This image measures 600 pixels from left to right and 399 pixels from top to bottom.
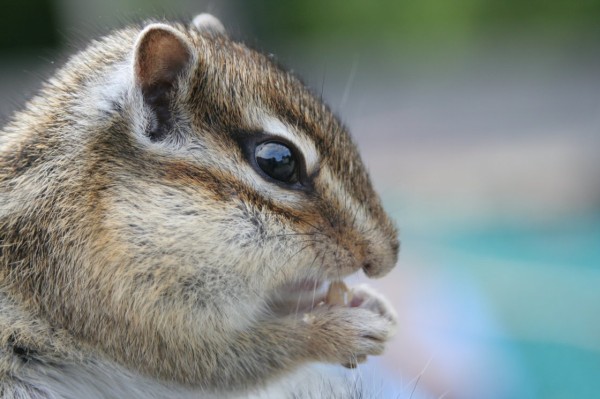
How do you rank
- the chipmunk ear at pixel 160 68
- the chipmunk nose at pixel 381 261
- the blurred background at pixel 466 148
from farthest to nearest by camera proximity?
the blurred background at pixel 466 148 < the chipmunk nose at pixel 381 261 < the chipmunk ear at pixel 160 68

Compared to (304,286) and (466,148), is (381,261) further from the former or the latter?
(466,148)

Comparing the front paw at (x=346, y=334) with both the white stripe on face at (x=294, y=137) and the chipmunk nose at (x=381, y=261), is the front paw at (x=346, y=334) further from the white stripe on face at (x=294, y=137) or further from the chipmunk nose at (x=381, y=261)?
the white stripe on face at (x=294, y=137)

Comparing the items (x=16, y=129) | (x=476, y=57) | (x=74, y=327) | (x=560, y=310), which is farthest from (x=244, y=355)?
(x=476, y=57)

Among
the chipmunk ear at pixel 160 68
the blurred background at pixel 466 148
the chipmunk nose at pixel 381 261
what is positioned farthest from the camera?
the blurred background at pixel 466 148

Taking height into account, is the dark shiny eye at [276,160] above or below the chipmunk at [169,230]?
above

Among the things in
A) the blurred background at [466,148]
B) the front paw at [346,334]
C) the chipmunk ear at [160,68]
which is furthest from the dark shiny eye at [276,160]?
the blurred background at [466,148]

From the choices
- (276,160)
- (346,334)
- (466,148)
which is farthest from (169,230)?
(466,148)
